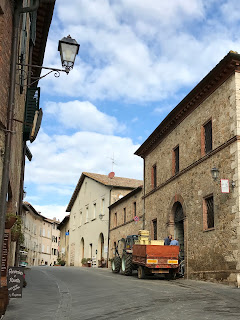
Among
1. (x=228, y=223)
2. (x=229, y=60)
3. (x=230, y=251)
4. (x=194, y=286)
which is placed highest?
(x=229, y=60)

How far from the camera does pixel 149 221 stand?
77.2ft

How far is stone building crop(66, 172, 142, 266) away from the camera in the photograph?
35594mm

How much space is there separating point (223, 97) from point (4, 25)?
941 centimetres

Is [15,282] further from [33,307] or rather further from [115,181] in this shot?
[115,181]

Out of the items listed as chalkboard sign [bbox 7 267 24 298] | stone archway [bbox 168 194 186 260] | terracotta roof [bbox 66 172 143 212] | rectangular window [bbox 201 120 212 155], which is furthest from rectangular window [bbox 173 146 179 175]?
terracotta roof [bbox 66 172 143 212]

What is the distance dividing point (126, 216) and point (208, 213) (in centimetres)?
1493

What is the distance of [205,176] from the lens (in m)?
16.1

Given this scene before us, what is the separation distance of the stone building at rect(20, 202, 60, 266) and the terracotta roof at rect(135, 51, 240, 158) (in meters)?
27.3

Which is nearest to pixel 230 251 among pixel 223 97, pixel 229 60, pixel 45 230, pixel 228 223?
pixel 228 223

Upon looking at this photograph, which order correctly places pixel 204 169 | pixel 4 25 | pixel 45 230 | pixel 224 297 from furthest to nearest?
pixel 45 230 → pixel 204 169 → pixel 224 297 → pixel 4 25

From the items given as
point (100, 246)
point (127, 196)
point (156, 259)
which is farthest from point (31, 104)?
point (100, 246)

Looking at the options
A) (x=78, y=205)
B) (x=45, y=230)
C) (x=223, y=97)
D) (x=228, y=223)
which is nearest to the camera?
(x=228, y=223)

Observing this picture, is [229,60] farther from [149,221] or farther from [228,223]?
[149,221]

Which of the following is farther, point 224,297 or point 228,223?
point 228,223
